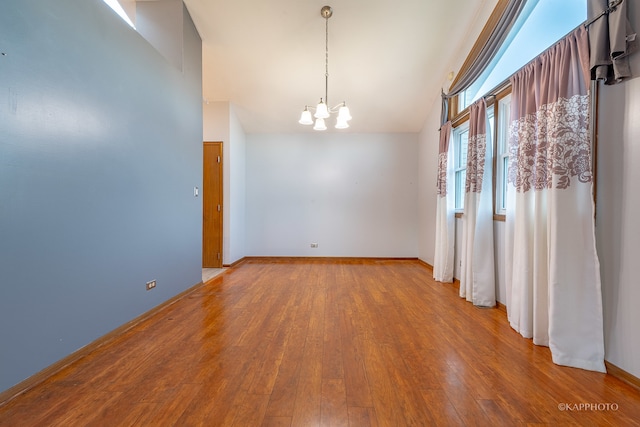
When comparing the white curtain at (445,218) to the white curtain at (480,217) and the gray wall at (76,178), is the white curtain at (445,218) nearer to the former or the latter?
the white curtain at (480,217)

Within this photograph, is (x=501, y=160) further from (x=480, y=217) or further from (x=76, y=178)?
(x=76, y=178)

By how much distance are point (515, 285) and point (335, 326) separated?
1601mm

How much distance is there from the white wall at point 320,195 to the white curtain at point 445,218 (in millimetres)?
1678

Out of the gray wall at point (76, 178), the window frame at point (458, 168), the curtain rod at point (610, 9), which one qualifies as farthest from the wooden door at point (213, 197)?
the curtain rod at point (610, 9)

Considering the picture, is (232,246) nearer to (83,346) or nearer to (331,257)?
(331,257)

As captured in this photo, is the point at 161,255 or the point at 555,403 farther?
the point at 161,255

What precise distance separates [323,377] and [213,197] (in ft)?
13.4

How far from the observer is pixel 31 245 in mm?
1691

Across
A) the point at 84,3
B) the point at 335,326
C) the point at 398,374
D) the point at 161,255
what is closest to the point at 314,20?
the point at 84,3

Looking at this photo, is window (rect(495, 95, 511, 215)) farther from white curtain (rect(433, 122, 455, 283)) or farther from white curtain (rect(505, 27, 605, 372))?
white curtain (rect(433, 122, 455, 283))

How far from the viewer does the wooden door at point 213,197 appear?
201 inches

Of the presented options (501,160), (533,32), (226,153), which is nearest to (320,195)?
(226,153)

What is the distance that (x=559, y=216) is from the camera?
196 cm

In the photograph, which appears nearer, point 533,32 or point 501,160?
point 533,32
